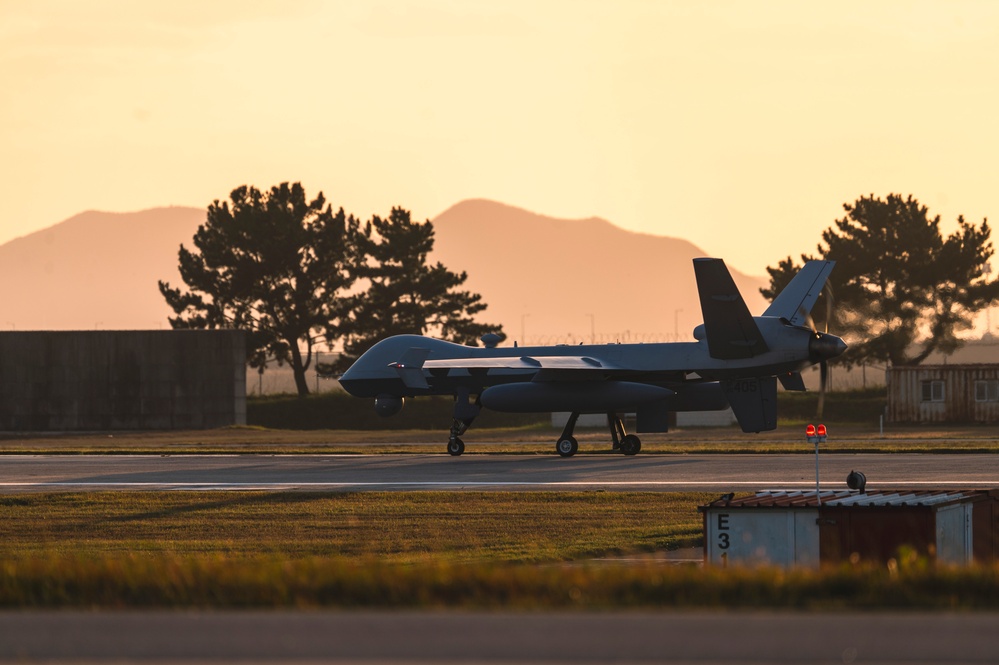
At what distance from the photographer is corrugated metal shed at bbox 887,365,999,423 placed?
2879 inches

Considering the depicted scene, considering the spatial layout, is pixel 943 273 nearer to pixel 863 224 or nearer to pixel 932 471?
pixel 863 224

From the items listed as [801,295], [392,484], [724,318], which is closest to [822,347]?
[801,295]

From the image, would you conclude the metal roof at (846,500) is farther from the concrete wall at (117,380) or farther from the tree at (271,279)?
the tree at (271,279)

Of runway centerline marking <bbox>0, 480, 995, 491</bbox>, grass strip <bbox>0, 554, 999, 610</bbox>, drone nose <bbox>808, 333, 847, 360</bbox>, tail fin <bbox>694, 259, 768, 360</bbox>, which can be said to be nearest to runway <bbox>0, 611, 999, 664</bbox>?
grass strip <bbox>0, 554, 999, 610</bbox>

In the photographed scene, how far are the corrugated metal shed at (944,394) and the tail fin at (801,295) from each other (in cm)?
3161

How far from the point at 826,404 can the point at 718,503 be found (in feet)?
220

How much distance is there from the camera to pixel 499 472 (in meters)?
39.5

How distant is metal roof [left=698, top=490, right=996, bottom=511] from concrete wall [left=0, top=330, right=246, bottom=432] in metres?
58.4

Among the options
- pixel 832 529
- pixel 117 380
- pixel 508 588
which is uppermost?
pixel 117 380

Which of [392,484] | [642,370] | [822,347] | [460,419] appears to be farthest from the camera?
[460,419]

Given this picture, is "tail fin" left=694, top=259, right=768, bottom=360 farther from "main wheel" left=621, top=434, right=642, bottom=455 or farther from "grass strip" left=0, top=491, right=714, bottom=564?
"grass strip" left=0, top=491, right=714, bottom=564

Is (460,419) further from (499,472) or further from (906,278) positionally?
(906,278)

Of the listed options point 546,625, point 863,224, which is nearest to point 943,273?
point 863,224

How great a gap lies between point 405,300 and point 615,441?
48.6 meters
